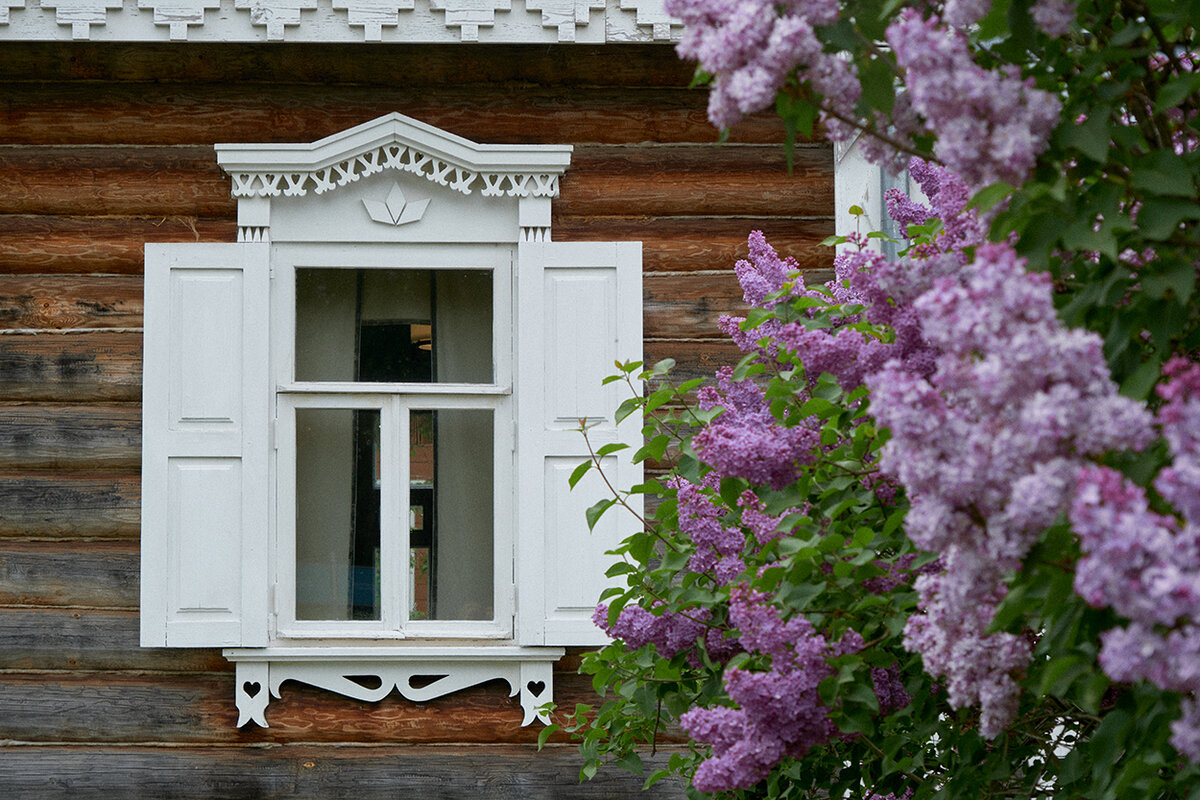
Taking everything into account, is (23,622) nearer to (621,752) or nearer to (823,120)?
(621,752)

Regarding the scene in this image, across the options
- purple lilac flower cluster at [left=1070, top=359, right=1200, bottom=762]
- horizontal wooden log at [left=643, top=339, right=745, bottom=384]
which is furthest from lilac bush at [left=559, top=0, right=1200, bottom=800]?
horizontal wooden log at [left=643, top=339, right=745, bottom=384]

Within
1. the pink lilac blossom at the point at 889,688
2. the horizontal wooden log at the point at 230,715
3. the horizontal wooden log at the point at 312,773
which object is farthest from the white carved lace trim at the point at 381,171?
the pink lilac blossom at the point at 889,688

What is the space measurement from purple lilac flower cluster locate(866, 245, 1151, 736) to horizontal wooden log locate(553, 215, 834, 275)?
9.03ft

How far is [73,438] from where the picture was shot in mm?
3863

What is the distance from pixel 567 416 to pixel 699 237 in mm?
778

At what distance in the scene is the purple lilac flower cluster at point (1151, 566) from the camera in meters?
0.95

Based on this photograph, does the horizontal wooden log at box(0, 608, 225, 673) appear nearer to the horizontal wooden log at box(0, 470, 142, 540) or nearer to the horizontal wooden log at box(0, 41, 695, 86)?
the horizontal wooden log at box(0, 470, 142, 540)

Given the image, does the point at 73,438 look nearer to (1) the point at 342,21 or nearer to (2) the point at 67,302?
(2) the point at 67,302

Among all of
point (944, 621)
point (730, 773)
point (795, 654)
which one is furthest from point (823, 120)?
point (730, 773)

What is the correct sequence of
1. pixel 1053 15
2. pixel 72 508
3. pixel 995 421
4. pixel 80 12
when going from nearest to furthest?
pixel 995 421 → pixel 1053 15 → pixel 80 12 → pixel 72 508

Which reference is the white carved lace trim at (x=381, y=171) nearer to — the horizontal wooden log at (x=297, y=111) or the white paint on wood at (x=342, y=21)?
the horizontal wooden log at (x=297, y=111)

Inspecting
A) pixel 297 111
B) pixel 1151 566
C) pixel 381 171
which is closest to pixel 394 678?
pixel 381 171

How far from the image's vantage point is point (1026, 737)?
2078mm

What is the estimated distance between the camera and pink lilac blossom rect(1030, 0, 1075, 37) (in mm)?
1229
